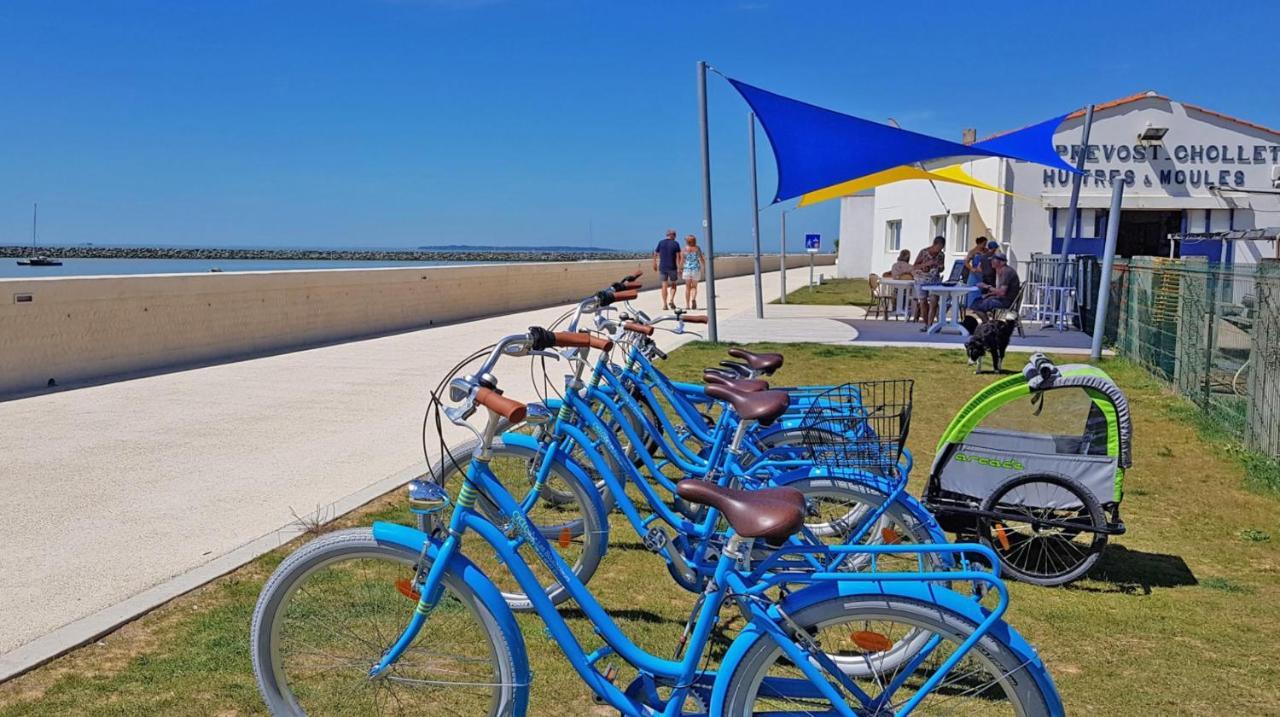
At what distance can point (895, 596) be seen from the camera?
2602 millimetres

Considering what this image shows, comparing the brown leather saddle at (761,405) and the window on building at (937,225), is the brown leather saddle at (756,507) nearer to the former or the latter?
the brown leather saddle at (761,405)

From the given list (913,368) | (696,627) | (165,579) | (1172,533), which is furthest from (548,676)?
(913,368)

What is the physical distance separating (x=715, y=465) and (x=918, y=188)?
25.5m

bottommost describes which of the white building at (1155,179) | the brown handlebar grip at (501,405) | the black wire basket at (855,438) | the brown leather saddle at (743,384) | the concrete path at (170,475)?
the concrete path at (170,475)

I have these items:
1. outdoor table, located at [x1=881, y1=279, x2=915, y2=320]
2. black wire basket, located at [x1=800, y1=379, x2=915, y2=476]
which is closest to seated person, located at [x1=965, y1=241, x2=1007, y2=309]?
outdoor table, located at [x1=881, y1=279, x2=915, y2=320]

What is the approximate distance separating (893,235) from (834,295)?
3145mm

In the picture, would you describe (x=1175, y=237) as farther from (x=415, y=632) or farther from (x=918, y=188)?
(x=415, y=632)

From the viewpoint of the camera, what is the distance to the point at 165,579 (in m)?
4.62

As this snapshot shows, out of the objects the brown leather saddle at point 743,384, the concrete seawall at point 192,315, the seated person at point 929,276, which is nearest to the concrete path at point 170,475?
the concrete seawall at point 192,315

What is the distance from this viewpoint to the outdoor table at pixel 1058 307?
1806 centimetres

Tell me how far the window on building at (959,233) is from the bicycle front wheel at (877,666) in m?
22.9

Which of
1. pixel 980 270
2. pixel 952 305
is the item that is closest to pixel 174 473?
pixel 952 305

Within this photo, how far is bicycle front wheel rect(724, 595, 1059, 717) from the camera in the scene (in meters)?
2.58

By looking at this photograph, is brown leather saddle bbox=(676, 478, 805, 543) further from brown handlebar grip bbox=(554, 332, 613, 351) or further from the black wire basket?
the black wire basket
